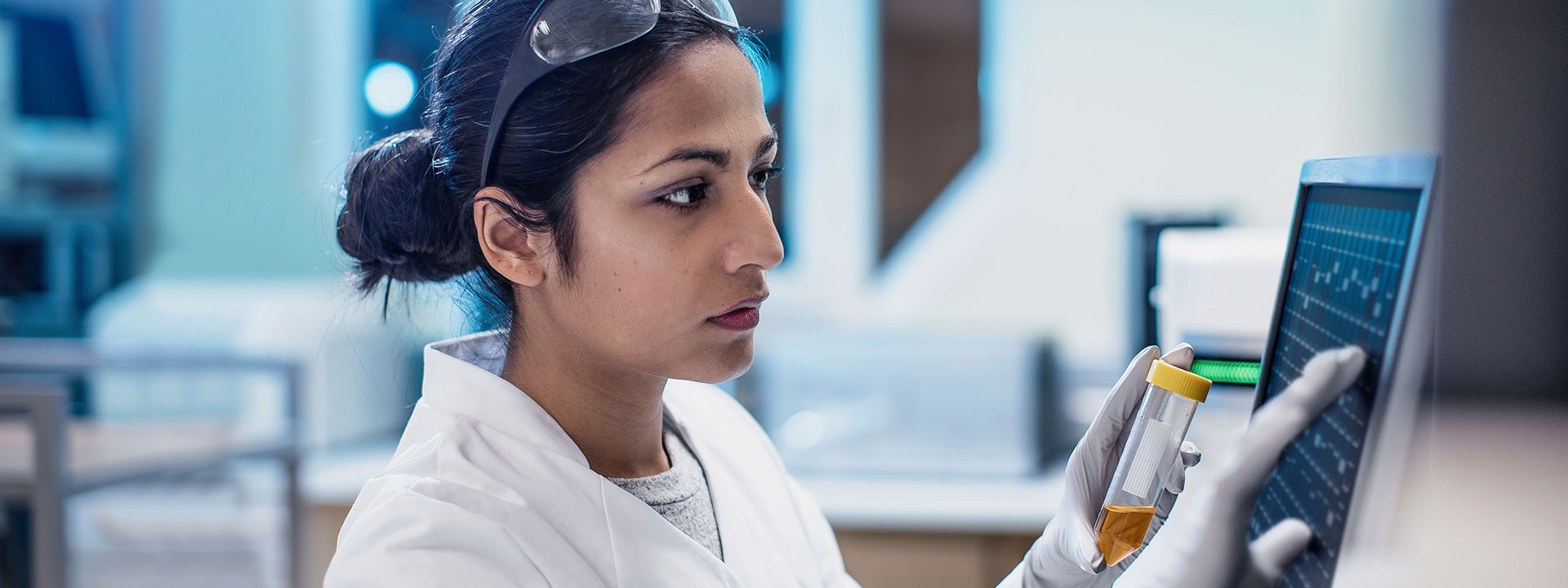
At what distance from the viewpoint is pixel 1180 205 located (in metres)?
2.23

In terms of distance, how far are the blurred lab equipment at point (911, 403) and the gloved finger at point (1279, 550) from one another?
1484 millimetres

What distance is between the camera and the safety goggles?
870mm

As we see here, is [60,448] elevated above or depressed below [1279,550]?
below

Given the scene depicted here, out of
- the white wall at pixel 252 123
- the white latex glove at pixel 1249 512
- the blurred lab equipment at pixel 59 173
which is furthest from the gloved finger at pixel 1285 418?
the blurred lab equipment at pixel 59 173

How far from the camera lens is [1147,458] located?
0.74 meters

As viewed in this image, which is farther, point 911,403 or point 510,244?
point 911,403

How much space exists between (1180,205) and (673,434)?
1492 mm

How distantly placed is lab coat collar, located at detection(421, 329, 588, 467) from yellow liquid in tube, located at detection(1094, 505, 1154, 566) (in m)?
0.42

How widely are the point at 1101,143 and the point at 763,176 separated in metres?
1.47

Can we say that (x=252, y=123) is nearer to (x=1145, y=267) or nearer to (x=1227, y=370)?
(x=1145, y=267)

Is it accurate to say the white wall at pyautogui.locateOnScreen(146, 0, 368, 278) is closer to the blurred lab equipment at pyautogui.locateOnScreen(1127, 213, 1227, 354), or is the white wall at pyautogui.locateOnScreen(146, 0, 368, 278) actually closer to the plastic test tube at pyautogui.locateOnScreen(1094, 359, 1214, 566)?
the blurred lab equipment at pyautogui.locateOnScreen(1127, 213, 1227, 354)

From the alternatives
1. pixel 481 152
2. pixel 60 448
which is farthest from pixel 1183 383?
pixel 60 448

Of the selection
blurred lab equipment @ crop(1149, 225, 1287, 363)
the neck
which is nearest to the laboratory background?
blurred lab equipment @ crop(1149, 225, 1287, 363)

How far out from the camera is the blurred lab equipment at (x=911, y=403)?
2.08 m
